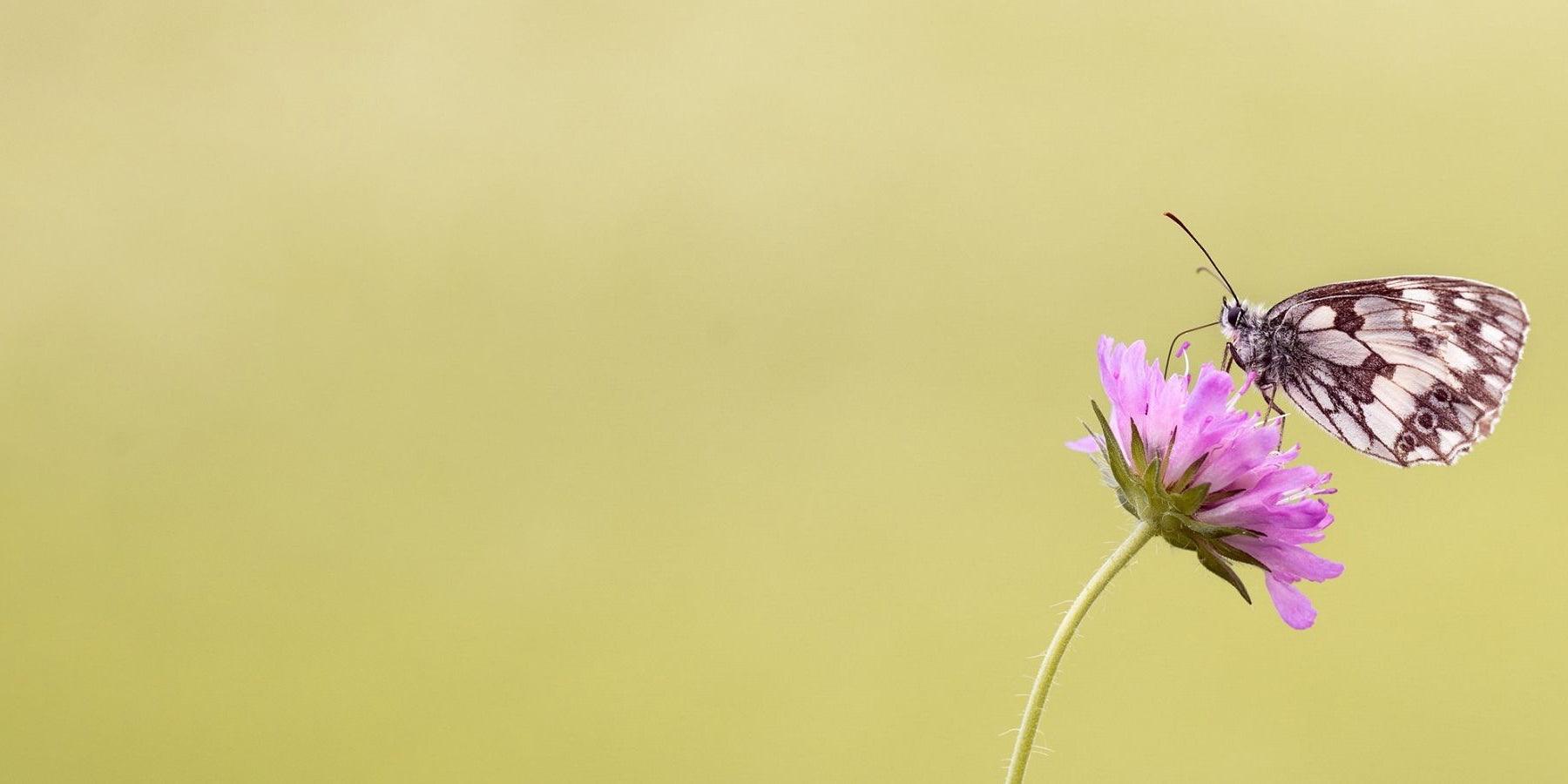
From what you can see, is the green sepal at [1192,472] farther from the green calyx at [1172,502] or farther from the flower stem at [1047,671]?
the flower stem at [1047,671]

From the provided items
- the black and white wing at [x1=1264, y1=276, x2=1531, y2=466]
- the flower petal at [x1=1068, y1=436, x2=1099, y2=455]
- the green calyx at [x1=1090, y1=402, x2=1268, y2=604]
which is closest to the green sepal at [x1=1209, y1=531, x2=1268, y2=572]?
the green calyx at [x1=1090, y1=402, x2=1268, y2=604]

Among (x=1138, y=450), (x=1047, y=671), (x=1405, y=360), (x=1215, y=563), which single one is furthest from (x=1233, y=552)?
(x=1405, y=360)

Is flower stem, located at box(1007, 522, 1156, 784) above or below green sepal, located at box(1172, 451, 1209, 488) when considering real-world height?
below

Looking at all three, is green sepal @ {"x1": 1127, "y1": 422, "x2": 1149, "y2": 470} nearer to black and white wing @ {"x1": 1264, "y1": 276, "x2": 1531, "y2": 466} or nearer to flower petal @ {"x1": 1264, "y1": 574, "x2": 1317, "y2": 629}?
flower petal @ {"x1": 1264, "y1": 574, "x2": 1317, "y2": 629}

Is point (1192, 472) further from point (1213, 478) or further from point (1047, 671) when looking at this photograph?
point (1047, 671)

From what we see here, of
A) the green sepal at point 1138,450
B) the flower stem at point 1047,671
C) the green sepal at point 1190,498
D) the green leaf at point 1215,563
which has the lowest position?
the flower stem at point 1047,671

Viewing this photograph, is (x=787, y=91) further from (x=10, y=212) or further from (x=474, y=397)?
(x=10, y=212)

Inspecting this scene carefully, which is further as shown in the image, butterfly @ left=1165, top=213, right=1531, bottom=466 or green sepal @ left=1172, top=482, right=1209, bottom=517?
butterfly @ left=1165, top=213, right=1531, bottom=466

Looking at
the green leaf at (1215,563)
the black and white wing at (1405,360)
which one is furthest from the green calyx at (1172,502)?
the black and white wing at (1405,360)
